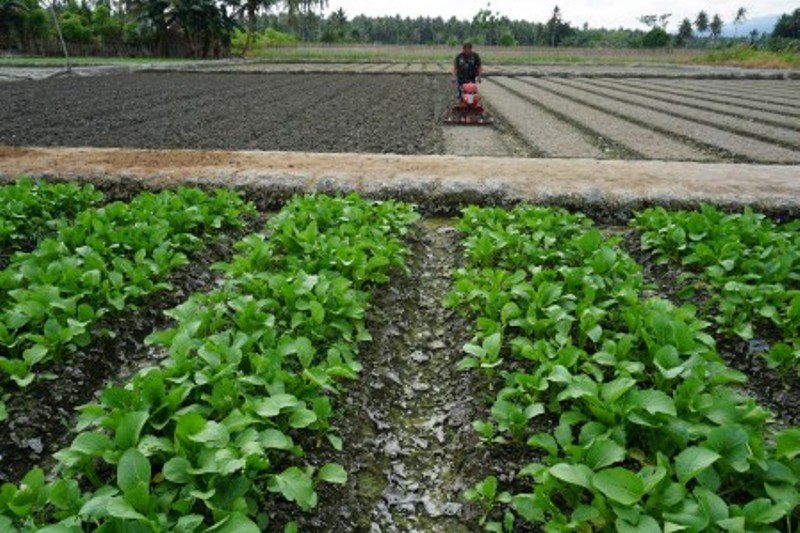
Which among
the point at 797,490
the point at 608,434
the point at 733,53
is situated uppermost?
the point at 733,53

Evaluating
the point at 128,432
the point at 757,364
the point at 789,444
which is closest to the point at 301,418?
the point at 128,432

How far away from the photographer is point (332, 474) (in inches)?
91.2

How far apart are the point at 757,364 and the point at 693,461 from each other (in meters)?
1.61

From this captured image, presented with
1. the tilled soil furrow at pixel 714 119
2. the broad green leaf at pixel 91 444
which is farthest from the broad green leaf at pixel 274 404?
the tilled soil furrow at pixel 714 119

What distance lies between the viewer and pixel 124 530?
1.86 meters

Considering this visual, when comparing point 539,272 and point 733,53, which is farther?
point 733,53

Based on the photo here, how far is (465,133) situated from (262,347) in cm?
874

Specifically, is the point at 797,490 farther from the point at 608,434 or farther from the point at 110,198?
the point at 110,198

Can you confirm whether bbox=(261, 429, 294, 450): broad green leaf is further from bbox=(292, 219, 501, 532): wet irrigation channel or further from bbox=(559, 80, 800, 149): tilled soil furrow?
bbox=(559, 80, 800, 149): tilled soil furrow

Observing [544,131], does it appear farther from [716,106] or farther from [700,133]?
[716,106]

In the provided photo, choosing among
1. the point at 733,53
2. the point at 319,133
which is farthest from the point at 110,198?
the point at 733,53

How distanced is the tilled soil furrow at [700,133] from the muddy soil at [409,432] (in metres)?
6.80

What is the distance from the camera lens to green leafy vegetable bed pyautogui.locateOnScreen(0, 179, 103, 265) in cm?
483

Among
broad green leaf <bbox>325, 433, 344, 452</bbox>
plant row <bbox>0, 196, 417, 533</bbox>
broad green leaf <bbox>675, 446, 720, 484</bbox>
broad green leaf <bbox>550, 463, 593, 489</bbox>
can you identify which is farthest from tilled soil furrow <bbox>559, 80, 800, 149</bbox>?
broad green leaf <bbox>325, 433, 344, 452</bbox>
